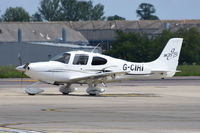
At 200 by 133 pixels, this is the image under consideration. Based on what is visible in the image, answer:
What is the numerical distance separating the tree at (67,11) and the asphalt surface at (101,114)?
5114 inches

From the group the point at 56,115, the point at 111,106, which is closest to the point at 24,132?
the point at 56,115

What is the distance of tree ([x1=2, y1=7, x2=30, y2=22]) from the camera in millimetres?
157500

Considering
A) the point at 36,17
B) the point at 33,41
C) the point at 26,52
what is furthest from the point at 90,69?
the point at 36,17

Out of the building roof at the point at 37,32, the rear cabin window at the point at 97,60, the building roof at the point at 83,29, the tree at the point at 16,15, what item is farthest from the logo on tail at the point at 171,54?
the tree at the point at 16,15

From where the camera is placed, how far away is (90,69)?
→ 106 ft

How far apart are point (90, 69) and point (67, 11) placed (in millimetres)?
131636

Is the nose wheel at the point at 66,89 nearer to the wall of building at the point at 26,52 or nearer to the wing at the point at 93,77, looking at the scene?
the wing at the point at 93,77

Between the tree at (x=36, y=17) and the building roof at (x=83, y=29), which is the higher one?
the building roof at (x=83, y=29)

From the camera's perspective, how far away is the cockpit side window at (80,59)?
32094 mm

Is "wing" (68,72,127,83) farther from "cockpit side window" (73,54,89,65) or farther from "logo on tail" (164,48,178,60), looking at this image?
"logo on tail" (164,48,178,60)

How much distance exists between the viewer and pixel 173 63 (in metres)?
32.9

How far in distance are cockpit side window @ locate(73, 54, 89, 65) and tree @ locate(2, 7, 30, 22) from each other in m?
125

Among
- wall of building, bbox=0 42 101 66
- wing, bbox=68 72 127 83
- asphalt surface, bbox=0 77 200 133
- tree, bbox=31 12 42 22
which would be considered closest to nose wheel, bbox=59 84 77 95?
wing, bbox=68 72 127 83

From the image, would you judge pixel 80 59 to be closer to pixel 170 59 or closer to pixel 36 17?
pixel 170 59
